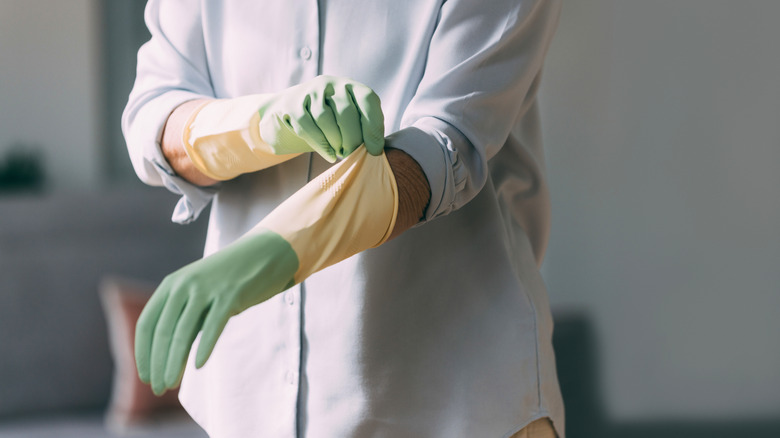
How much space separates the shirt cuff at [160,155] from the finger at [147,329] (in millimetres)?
265

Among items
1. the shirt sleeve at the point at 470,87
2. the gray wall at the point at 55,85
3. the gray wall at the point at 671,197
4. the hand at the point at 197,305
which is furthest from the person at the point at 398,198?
the gray wall at the point at 55,85

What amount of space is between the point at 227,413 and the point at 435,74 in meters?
0.40

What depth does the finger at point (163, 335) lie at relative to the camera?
1.72 feet

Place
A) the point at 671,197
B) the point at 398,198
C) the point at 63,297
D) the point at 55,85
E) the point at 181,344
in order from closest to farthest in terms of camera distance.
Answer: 1. the point at 181,344
2. the point at 398,198
3. the point at 671,197
4. the point at 63,297
5. the point at 55,85

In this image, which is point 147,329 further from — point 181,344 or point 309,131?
point 309,131

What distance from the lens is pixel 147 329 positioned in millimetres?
536

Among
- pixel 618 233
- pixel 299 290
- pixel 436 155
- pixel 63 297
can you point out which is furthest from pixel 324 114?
pixel 63 297

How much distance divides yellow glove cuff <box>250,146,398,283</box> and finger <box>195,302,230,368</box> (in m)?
0.07

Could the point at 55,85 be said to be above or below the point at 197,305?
below

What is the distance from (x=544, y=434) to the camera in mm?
798

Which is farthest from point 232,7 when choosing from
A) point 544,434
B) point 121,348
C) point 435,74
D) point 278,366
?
point 121,348

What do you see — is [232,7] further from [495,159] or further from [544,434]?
[544,434]

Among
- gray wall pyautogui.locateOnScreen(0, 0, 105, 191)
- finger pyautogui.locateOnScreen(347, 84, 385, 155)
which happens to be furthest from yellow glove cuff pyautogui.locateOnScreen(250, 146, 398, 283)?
gray wall pyautogui.locateOnScreen(0, 0, 105, 191)

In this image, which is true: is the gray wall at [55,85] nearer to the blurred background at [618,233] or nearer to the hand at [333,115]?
the blurred background at [618,233]
